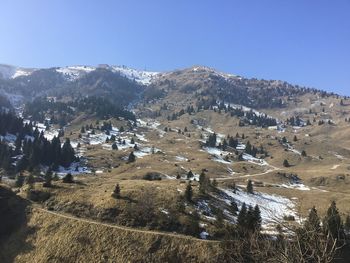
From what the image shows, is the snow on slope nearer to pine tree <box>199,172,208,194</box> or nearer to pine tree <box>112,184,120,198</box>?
pine tree <box>199,172,208,194</box>

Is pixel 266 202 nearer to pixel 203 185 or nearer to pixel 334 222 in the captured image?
pixel 203 185

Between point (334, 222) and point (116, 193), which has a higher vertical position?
point (334, 222)

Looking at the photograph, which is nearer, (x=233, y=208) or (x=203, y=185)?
Answer: (x=233, y=208)

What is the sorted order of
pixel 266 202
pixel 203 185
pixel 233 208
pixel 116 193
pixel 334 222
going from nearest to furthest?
1. pixel 334 222
2. pixel 116 193
3. pixel 233 208
4. pixel 203 185
5. pixel 266 202

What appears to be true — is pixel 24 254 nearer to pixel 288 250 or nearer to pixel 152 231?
pixel 152 231

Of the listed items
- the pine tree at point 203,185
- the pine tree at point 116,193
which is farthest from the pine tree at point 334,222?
the pine tree at point 116,193

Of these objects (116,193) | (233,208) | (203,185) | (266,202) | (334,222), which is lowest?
(266,202)

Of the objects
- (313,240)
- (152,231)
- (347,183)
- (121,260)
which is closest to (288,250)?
(313,240)

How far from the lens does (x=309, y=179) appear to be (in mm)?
193500

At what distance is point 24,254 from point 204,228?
35484 millimetres

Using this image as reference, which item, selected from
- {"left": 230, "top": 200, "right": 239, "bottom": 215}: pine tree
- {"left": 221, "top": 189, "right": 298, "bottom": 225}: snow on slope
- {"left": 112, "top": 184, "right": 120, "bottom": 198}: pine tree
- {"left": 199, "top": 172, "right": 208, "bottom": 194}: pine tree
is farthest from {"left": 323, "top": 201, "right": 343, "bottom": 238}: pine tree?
{"left": 112, "top": 184, "right": 120, "bottom": 198}: pine tree

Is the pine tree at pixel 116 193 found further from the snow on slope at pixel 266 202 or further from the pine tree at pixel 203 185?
the snow on slope at pixel 266 202

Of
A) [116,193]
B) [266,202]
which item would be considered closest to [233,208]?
[116,193]

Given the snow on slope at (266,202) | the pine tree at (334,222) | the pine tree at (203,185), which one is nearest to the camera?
the pine tree at (334,222)
